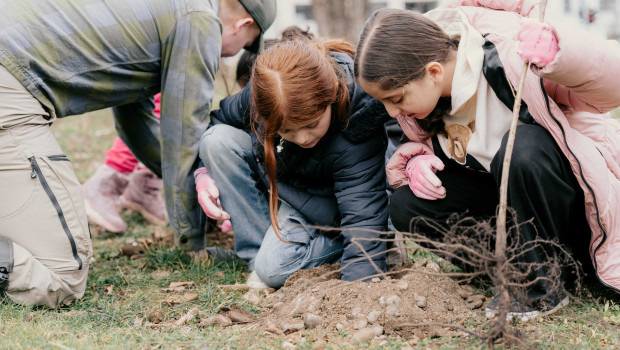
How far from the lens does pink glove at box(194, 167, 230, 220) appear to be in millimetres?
2887

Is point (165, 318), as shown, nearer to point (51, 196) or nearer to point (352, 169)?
point (51, 196)

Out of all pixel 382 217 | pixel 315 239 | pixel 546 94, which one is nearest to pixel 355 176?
pixel 382 217

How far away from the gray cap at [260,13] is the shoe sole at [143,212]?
4.83 ft

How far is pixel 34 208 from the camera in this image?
2.60 metres

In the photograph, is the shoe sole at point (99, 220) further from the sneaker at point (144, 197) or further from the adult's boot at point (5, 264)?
the adult's boot at point (5, 264)

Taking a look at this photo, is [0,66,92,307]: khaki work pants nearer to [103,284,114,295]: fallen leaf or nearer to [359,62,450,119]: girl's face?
[103,284,114,295]: fallen leaf

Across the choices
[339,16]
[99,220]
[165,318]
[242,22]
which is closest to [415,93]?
[242,22]

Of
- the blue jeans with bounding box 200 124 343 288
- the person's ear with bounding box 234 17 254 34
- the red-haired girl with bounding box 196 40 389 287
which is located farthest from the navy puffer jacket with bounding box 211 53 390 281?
the person's ear with bounding box 234 17 254 34

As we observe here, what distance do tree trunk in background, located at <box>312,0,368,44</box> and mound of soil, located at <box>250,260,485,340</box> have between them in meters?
4.28

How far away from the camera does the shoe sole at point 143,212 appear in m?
4.14

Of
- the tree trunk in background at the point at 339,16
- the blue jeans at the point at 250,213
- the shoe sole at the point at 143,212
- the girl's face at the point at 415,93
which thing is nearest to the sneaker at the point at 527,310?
the girl's face at the point at 415,93

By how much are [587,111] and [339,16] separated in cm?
452

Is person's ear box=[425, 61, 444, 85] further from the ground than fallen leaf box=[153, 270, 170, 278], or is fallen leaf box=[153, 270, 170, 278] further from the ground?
person's ear box=[425, 61, 444, 85]

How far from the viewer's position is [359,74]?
2361mm
